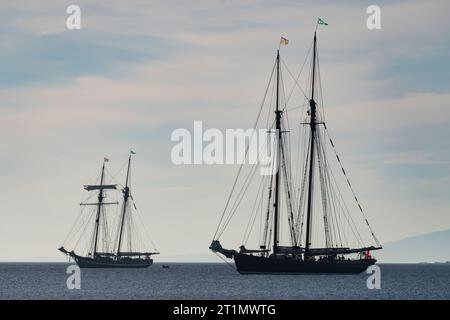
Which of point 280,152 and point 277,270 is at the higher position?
point 280,152

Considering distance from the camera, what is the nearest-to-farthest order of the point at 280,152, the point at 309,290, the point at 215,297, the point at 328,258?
1. the point at 215,297
2. the point at 309,290
3. the point at 280,152
4. the point at 328,258

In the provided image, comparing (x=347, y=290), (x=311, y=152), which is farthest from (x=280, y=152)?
(x=347, y=290)

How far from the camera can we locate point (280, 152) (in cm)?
13200

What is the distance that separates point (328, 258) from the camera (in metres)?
144
